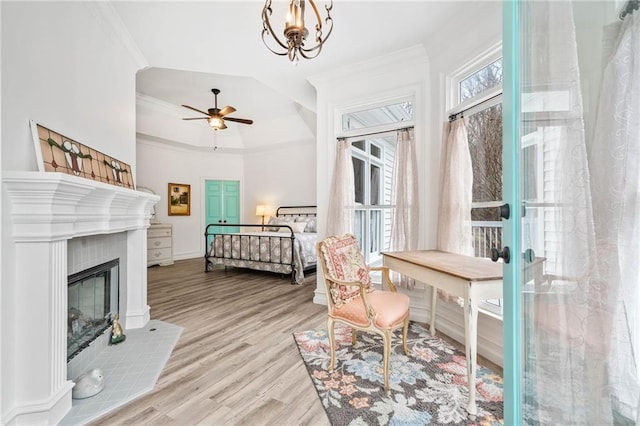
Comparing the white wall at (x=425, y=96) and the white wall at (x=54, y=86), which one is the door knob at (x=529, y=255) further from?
the white wall at (x=54, y=86)

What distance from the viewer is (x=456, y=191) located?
2402 mm

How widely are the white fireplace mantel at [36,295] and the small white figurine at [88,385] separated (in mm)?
93

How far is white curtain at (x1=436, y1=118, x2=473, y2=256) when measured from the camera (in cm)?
237

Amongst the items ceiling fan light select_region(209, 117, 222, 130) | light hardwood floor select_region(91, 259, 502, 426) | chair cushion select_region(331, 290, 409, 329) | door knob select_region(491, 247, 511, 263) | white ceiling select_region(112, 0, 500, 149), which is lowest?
light hardwood floor select_region(91, 259, 502, 426)

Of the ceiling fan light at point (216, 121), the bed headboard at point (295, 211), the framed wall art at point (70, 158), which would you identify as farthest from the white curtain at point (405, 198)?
the bed headboard at point (295, 211)

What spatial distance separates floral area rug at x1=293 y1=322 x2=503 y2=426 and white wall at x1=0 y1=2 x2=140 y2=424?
1.64 metres

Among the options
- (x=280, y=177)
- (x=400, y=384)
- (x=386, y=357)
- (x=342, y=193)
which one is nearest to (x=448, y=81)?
(x=342, y=193)

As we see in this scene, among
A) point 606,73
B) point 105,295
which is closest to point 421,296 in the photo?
point 606,73

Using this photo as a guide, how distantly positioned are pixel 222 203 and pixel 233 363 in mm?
5755

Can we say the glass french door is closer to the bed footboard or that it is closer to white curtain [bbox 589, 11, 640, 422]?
white curtain [bbox 589, 11, 640, 422]

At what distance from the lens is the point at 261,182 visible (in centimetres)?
733

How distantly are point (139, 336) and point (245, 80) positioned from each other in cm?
392

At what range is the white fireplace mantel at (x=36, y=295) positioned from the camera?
52.4 inches

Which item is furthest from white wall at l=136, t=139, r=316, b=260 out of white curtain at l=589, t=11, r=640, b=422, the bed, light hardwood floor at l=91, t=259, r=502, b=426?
white curtain at l=589, t=11, r=640, b=422
